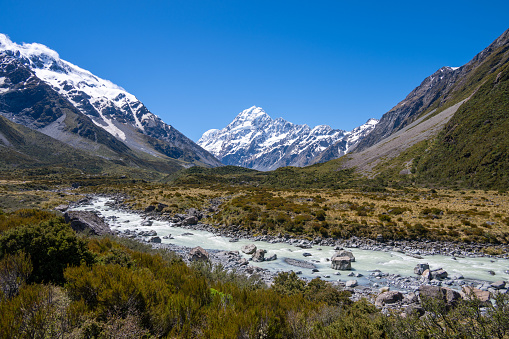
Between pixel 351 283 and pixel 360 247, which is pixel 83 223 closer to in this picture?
pixel 351 283

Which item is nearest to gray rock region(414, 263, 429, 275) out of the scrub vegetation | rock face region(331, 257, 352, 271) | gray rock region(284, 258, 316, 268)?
rock face region(331, 257, 352, 271)

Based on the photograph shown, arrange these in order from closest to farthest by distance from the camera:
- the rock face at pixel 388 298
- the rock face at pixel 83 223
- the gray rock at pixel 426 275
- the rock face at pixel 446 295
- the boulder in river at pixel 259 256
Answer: the rock face at pixel 446 295, the rock face at pixel 388 298, the gray rock at pixel 426 275, the boulder in river at pixel 259 256, the rock face at pixel 83 223

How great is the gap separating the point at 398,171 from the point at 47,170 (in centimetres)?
16280

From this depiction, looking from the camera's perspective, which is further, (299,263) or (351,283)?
(299,263)

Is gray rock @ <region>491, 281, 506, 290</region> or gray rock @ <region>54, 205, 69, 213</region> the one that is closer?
gray rock @ <region>491, 281, 506, 290</region>

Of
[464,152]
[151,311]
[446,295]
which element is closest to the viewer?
[151,311]

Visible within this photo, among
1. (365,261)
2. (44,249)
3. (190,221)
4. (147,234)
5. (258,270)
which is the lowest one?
(147,234)

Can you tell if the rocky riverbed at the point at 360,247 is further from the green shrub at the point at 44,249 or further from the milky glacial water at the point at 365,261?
the green shrub at the point at 44,249

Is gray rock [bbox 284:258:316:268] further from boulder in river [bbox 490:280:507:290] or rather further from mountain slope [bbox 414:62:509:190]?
mountain slope [bbox 414:62:509:190]

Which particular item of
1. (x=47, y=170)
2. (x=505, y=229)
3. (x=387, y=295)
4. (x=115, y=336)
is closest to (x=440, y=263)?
(x=387, y=295)

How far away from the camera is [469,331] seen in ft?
13.8

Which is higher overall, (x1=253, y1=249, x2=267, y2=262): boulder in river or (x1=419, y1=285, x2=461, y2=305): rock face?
(x1=419, y1=285, x2=461, y2=305): rock face

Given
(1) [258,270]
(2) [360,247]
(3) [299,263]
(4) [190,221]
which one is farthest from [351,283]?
(4) [190,221]

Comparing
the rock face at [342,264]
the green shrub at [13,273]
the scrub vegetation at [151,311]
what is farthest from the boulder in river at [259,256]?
the green shrub at [13,273]
